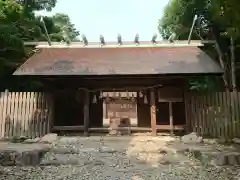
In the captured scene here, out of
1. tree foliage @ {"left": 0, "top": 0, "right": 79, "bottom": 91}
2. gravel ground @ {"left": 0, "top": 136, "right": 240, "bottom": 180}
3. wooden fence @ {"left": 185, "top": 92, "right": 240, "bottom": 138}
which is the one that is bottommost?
gravel ground @ {"left": 0, "top": 136, "right": 240, "bottom": 180}

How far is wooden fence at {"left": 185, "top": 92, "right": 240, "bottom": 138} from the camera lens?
38.2 ft

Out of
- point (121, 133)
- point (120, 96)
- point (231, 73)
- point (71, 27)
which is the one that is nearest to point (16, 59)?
point (120, 96)

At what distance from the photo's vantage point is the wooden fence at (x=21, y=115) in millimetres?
12227

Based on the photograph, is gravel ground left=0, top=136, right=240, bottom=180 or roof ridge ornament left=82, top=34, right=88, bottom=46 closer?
gravel ground left=0, top=136, right=240, bottom=180

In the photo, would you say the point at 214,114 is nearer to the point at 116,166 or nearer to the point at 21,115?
the point at 116,166

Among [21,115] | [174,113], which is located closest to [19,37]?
[21,115]

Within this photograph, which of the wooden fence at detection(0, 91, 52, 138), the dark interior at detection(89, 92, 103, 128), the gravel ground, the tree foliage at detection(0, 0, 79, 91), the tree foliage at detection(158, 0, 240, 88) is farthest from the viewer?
the tree foliage at detection(158, 0, 240, 88)

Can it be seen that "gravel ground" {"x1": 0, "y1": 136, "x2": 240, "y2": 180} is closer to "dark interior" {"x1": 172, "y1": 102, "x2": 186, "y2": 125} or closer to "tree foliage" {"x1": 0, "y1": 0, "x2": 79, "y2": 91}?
"dark interior" {"x1": 172, "y1": 102, "x2": 186, "y2": 125}

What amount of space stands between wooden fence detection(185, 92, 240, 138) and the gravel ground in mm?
2375

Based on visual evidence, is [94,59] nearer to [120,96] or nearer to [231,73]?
[120,96]

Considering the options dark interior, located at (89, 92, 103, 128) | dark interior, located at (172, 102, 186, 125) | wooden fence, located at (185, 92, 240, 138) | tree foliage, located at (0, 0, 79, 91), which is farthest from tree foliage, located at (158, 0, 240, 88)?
dark interior, located at (89, 92, 103, 128)

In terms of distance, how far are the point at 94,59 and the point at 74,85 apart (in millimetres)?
1393

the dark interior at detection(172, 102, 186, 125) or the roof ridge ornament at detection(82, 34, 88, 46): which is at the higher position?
the roof ridge ornament at detection(82, 34, 88, 46)

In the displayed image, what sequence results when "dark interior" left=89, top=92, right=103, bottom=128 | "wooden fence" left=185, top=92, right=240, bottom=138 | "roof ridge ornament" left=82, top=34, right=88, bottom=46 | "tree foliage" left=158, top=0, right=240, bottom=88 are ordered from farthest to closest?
"tree foliage" left=158, top=0, right=240, bottom=88
"dark interior" left=89, top=92, right=103, bottom=128
"roof ridge ornament" left=82, top=34, right=88, bottom=46
"wooden fence" left=185, top=92, right=240, bottom=138
